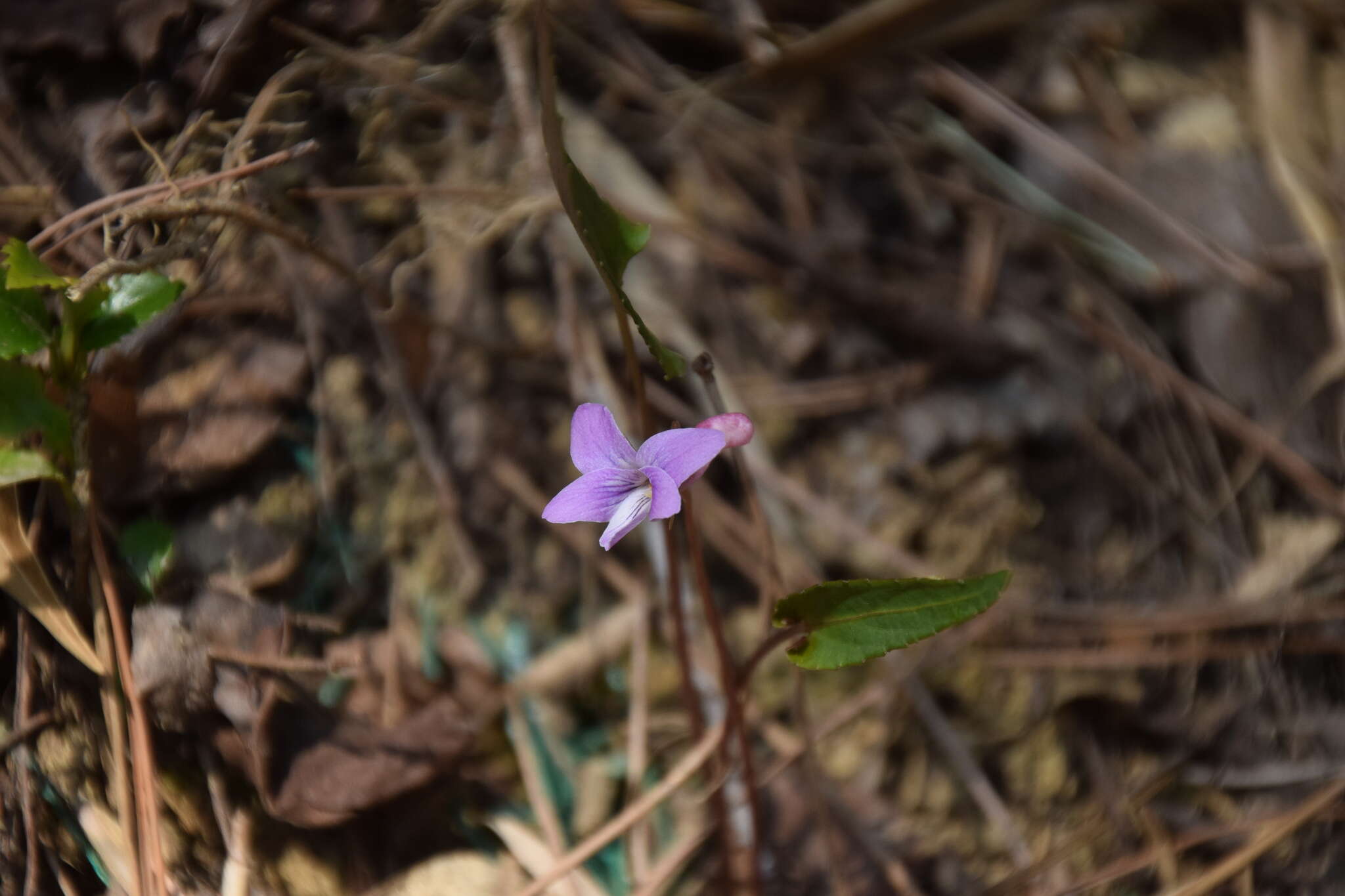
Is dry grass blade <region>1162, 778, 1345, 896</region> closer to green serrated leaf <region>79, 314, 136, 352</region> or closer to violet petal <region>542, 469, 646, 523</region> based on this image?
violet petal <region>542, 469, 646, 523</region>

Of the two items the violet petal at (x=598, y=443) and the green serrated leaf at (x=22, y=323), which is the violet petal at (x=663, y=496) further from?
the green serrated leaf at (x=22, y=323)

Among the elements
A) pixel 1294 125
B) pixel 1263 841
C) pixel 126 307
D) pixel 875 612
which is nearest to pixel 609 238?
pixel 875 612

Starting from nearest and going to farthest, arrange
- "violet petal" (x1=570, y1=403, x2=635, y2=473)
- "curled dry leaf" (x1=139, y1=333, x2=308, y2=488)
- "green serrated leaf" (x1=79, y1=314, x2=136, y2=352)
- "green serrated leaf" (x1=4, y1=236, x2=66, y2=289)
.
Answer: "violet petal" (x1=570, y1=403, x2=635, y2=473) → "green serrated leaf" (x1=4, y1=236, x2=66, y2=289) → "green serrated leaf" (x1=79, y1=314, x2=136, y2=352) → "curled dry leaf" (x1=139, y1=333, x2=308, y2=488)

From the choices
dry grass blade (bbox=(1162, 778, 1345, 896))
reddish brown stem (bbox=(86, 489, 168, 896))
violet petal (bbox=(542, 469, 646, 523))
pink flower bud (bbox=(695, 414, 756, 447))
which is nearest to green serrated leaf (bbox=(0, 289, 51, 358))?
reddish brown stem (bbox=(86, 489, 168, 896))

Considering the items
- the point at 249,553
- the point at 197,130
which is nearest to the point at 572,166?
the point at 197,130

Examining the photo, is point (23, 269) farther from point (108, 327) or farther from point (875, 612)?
point (875, 612)
